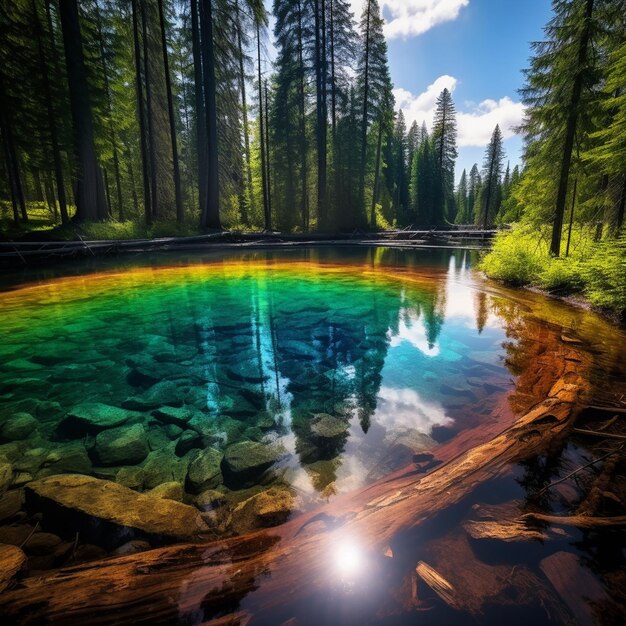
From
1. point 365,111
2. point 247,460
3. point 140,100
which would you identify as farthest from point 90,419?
point 365,111

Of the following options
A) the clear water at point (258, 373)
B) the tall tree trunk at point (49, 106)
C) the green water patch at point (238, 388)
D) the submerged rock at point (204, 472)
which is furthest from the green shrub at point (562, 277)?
the tall tree trunk at point (49, 106)

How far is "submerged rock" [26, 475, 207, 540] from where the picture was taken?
8.59 ft

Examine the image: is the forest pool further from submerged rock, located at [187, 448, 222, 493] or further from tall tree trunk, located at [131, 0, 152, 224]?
tall tree trunk, located at [131, 0, 152, 224]

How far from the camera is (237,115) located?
2738 centimetres

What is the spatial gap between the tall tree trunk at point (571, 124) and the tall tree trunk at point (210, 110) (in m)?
A: 18.6

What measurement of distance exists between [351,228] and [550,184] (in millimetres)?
19310

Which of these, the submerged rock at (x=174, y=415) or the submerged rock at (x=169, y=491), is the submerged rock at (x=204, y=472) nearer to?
the submerged rock at (x=169, y=491)

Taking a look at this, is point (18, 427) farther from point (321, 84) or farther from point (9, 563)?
point (321, 84)

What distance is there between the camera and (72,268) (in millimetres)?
14188

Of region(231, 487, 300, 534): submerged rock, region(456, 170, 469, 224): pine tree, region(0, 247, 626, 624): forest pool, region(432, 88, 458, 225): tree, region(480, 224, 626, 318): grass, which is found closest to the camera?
region(0, 247, 626, 624): forest pool

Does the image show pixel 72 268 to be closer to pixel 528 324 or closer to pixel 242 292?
pixel 242 292

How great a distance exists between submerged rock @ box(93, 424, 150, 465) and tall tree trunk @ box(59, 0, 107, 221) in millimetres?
18076

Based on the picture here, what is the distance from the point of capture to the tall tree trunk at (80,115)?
15.8 m

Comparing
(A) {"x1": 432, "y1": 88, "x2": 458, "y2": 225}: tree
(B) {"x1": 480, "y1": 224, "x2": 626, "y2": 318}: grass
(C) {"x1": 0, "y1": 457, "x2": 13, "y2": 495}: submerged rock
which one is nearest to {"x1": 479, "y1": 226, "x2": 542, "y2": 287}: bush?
(B) {"x1": 480, "y1": 224, "x2": 626, "y2": 318}: grass
